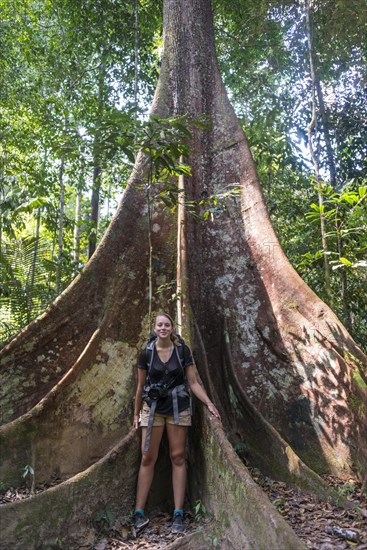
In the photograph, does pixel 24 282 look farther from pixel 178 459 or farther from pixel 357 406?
pixel 357 406

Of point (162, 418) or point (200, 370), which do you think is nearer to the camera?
point (162, 418)

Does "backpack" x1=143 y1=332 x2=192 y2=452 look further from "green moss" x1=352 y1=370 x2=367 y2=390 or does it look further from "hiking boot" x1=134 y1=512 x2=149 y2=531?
"green moss" x1=352 y1=370 x2=367 y2=390

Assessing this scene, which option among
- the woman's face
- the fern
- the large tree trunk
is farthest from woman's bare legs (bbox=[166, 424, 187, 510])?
the fern

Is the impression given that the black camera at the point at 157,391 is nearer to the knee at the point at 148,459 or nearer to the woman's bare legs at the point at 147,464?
the woman's bare legs at the point at 147,464

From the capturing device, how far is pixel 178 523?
328cm

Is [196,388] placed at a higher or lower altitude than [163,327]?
lower

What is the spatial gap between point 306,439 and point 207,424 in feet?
3.65

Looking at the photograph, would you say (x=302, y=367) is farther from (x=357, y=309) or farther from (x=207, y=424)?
(x=357, y=309)

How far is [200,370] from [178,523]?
125 centimetres

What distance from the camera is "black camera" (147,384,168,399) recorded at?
3541 millimetres

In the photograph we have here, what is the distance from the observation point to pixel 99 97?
10500mm

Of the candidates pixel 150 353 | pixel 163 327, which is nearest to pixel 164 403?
pixel 150 353

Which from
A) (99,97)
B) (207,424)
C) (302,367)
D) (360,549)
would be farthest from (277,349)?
(99,97)

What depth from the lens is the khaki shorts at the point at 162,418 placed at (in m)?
3.53
